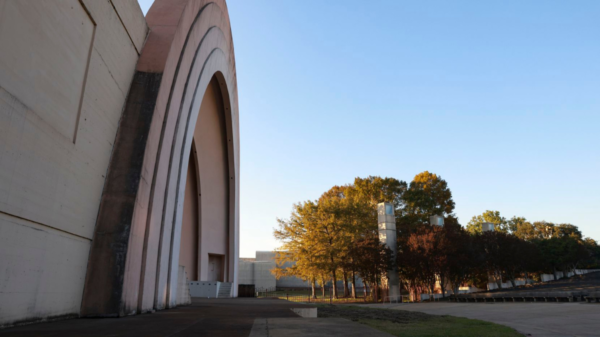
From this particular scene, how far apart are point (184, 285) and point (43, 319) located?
7.02 metres

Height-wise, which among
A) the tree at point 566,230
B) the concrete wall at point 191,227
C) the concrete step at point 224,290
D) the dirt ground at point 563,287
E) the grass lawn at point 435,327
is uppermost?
the tree at point 566,230

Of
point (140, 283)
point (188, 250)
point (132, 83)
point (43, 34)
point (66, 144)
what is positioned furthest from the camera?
point (188, 250)

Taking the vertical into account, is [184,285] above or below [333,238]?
below

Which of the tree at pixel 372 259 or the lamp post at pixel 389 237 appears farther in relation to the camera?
the lamp post at pixel 389 237

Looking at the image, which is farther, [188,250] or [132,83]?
[188,250]

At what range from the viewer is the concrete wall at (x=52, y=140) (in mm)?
5250

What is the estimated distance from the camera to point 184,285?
12891mm

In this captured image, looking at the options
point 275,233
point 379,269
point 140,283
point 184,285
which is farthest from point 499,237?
point 140,283

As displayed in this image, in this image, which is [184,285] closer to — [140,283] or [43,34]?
[140,283]

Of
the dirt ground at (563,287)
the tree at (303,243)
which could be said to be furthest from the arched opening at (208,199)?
the dirt ground at (563,287)

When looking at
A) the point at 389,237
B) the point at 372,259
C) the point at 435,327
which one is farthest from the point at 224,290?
the point at 435,327

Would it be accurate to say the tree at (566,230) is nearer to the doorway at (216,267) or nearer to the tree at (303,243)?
the tree at (303,243)

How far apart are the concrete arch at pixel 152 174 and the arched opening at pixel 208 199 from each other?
10.3 metres

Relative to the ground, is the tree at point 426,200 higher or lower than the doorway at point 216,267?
higher
